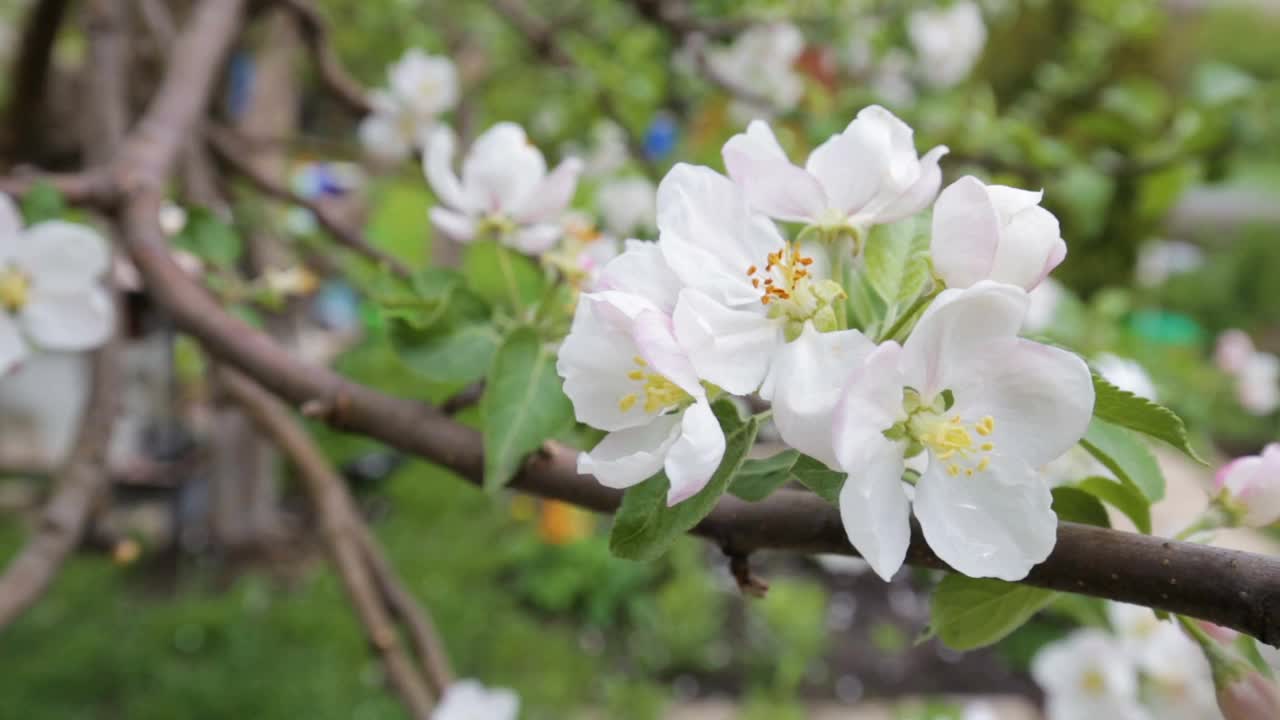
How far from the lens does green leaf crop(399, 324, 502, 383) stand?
1.90ft

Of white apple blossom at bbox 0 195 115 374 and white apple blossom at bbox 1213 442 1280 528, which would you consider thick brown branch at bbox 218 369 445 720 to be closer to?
white apple blossom at bbox 0 195 115 374

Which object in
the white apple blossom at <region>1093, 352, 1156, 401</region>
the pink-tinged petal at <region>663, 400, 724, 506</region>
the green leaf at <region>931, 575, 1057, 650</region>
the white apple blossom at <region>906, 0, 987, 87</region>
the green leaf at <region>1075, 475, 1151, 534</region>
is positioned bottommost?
the white apple blossom at <region>906, 0, 987, 87</region>

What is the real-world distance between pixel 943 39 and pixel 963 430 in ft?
5.08

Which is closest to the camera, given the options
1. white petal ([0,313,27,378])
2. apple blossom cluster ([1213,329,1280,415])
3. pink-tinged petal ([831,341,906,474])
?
pink-tinged petal ([831,341,906,474])

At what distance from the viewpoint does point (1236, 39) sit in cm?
1132

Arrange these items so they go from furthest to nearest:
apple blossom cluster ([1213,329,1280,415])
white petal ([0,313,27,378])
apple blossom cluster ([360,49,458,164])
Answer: apple blossom cluster ([1213,329,1280,415])
apple blossom cluster ([360,49,458,164])
white petal ([0,313,27,378])

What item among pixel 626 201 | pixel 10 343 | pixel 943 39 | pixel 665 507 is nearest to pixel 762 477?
pixel 665 507

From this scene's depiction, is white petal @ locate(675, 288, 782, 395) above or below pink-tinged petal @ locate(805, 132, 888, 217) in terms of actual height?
below

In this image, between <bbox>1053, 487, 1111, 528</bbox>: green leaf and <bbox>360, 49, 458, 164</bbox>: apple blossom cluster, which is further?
<bbox>360, 49, 458, 164</bbox>: apple blossom cluster

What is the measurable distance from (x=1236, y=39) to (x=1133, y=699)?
501 inches

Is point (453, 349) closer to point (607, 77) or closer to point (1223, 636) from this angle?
point (1223, 636)

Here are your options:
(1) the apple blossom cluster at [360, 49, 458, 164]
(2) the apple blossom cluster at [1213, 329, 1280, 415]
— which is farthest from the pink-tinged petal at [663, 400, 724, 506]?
(2) the apple blossom cluster at [1213, 329, 1280, 415]

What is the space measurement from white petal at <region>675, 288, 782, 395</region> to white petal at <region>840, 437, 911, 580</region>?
0.05 metres

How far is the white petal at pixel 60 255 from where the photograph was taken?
73cm
